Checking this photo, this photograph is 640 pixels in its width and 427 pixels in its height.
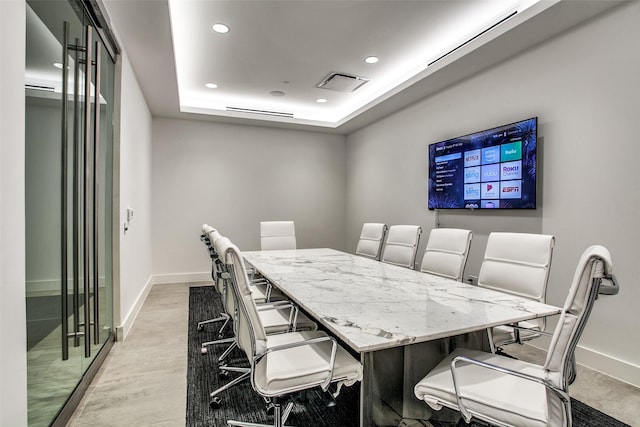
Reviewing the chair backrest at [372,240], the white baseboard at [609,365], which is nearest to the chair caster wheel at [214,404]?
the chair backrest at [372,240]

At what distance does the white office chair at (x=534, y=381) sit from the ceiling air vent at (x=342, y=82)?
3.67m

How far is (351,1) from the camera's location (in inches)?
108

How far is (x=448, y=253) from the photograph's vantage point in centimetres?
274

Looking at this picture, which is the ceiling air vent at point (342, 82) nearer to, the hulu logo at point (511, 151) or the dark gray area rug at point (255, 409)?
the hulu logo at point (511, 151)

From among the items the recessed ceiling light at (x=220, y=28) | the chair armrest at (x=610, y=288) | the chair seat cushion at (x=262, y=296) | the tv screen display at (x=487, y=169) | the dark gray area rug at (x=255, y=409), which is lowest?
Answer: the dark gray area rug at (x=255, y=409)

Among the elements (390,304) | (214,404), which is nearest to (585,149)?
(390,304)

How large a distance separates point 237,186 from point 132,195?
234 cm

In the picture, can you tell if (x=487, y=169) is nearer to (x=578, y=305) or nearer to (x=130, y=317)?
(x=578, y=305)

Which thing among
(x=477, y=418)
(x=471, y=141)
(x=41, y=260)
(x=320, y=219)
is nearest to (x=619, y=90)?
(x=471, y=141)

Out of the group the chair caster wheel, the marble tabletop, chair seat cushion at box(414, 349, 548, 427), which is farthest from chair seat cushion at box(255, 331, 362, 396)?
the chair caster wheel

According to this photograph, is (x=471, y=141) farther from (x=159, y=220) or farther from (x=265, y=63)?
(x=159, y=220)

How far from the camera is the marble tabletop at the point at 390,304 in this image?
1.36 m

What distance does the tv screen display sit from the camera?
3027 millimetres

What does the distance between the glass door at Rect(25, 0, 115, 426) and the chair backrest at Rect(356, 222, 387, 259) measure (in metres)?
2.55
